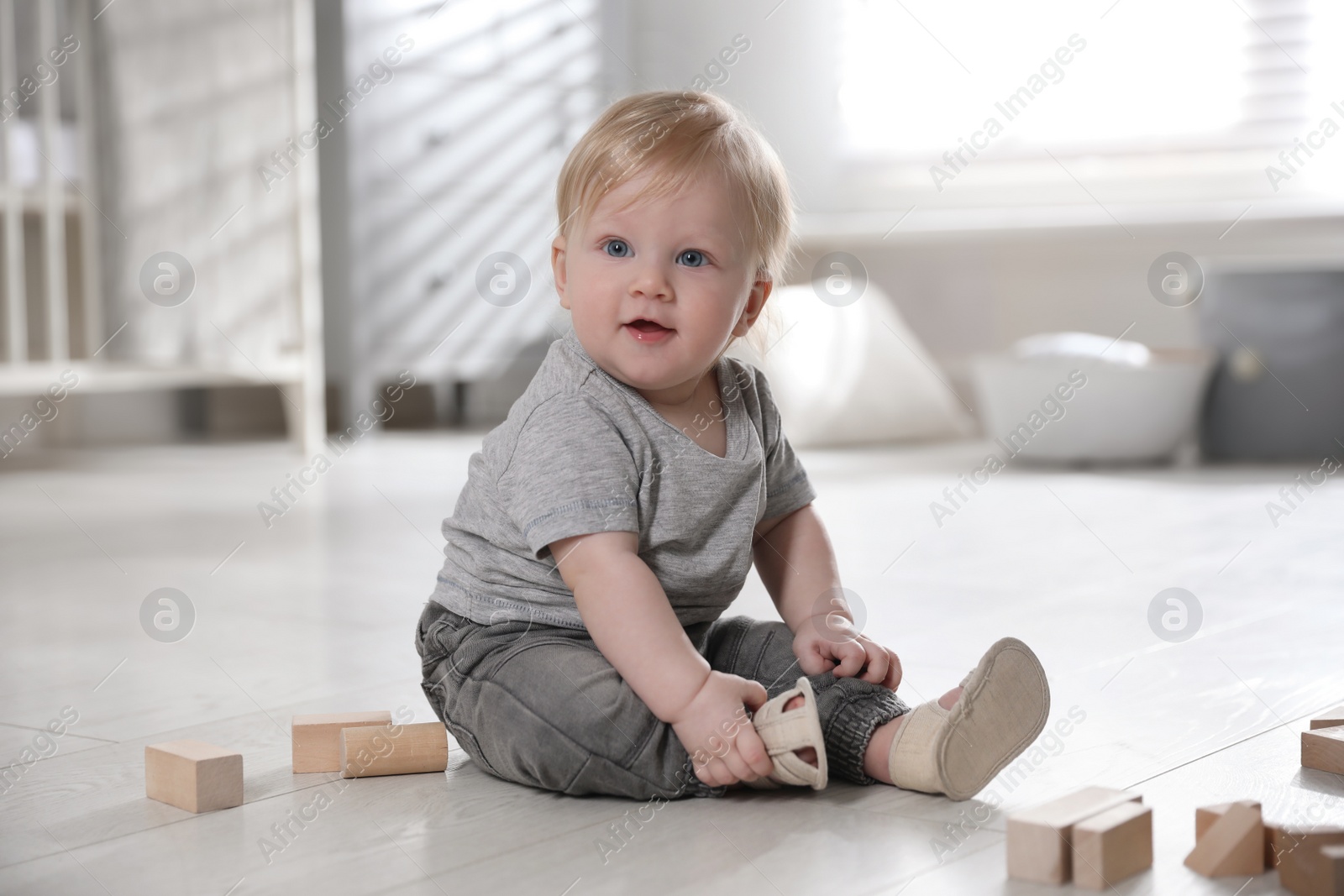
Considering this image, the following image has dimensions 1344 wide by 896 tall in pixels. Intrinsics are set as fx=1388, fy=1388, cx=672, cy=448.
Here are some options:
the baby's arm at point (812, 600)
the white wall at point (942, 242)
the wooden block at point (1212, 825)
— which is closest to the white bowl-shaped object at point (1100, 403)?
the white wall at point (942, 242)

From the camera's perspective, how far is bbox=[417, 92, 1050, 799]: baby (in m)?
0.70

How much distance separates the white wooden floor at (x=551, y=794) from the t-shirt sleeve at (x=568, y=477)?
0.14 m

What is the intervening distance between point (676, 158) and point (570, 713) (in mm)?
298

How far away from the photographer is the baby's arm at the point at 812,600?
2.54ft

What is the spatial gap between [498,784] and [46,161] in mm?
2099

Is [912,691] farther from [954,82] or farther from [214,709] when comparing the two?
[954,82]

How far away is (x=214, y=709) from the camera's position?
916mm

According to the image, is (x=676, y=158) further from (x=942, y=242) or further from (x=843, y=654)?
(x=942, y=242)

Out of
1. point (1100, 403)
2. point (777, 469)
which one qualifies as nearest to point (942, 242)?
point (1100, 403)

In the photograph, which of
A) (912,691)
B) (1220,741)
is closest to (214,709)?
(912,691)

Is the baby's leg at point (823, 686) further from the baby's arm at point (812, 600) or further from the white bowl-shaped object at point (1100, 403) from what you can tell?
the white bowl-shaped object at point (1100, 403)

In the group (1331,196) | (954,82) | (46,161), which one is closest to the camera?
(46,161)

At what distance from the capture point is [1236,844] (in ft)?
1.89

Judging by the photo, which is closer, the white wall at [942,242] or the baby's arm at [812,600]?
the baby's arm at [812,600]
